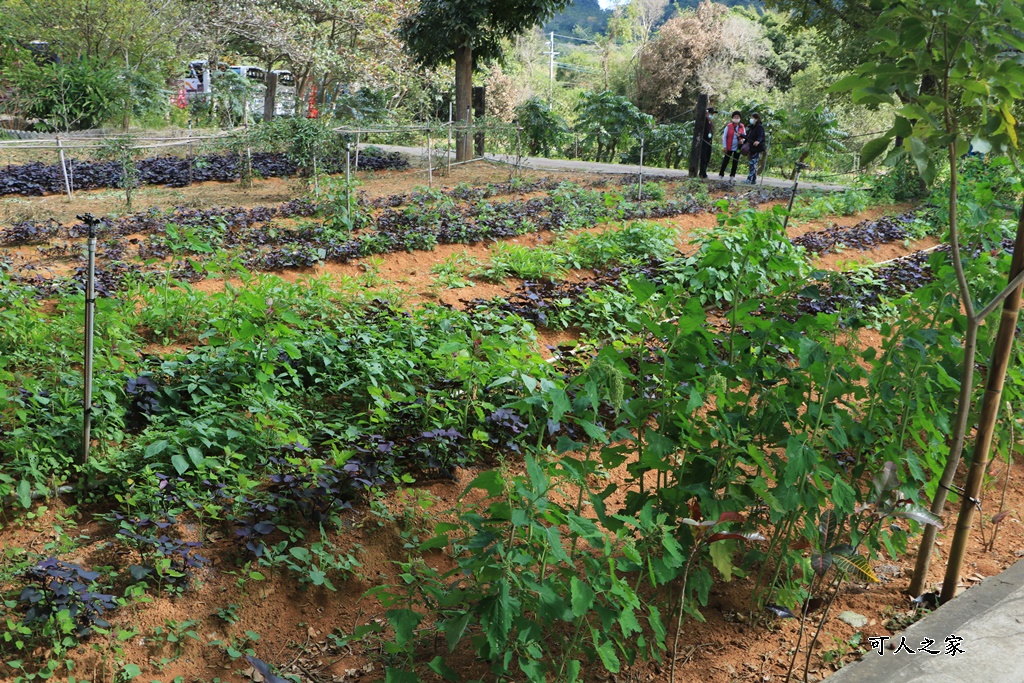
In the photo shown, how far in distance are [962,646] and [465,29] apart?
1412 centimetres

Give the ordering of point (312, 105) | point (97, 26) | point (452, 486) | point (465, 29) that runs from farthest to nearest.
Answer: point (312, 105), point (97, 26), point (465, 29), point (452, 486)

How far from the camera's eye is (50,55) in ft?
68.1

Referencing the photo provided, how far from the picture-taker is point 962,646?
2.70 m

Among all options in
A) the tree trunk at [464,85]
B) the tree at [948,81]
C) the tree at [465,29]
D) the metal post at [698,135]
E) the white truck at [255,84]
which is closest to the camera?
the tree at [948,81]

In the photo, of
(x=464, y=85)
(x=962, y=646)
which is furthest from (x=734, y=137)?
(x=962, y=646)

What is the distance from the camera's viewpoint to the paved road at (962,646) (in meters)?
2.54

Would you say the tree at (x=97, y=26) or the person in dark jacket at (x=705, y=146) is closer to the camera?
the person in dark jacket at (x=705, y=146)

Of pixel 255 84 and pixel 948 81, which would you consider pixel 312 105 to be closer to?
pixel 255 84

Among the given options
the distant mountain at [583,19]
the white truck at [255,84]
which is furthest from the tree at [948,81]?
the distant mountain at [583,19]

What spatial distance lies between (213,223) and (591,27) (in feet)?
274

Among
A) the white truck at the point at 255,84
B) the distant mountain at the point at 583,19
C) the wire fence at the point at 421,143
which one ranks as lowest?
the wire fence at the point at 421,143

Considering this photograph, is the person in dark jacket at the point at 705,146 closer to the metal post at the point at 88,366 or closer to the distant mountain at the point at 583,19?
the metal post at the point at 88,366

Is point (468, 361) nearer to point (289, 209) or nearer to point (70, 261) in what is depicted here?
point (70, 261)

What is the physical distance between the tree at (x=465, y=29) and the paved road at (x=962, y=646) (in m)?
13.8
